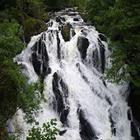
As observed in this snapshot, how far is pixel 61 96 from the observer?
19.3 metres

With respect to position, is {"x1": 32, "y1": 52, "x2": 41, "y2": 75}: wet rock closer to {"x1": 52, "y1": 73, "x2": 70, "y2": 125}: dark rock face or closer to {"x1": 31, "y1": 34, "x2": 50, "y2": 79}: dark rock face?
{"x1": 31, "y1": 34, "x2": 50, "y2": 79}: dark rock face

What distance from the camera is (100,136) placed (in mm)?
18016

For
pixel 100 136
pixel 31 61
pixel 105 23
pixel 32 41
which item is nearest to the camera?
pixel 100 136

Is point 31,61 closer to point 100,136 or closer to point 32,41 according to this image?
point 32,41

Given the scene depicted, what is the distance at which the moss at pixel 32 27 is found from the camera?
23459 millimetres

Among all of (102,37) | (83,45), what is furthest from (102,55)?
(102,37)

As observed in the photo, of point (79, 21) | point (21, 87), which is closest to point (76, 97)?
point (21, 87)

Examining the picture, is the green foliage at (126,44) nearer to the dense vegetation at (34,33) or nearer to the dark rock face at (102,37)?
the dense vegetation at (34,33)

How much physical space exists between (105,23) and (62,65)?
4.93 metres

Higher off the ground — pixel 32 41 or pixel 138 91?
pixel 32 41

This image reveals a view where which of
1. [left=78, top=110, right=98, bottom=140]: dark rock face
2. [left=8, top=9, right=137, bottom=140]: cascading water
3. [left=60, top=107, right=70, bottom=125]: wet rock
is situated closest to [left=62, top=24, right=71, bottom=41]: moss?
[left=8, top=9, right=137, bottom=140]: cascading water

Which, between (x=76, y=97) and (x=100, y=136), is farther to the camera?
(x=76, y=97)

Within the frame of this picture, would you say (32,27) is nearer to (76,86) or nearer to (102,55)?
(102,55)

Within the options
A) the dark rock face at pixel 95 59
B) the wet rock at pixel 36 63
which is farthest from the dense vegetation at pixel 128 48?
the wet rock at pixel 36 63
